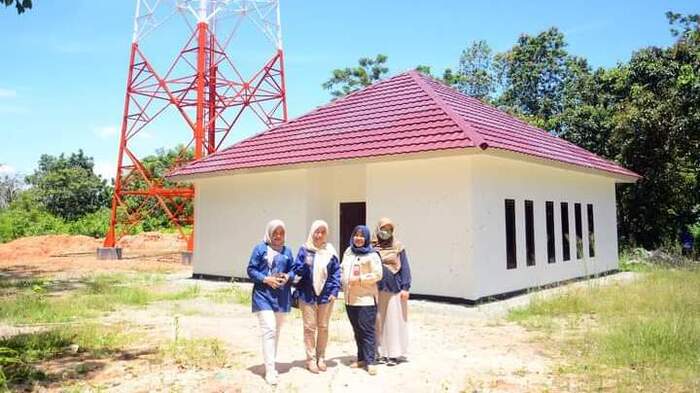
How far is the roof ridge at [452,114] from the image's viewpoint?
30.2ft

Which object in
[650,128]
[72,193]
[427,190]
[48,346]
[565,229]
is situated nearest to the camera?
[48,346]

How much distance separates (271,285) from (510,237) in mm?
7123

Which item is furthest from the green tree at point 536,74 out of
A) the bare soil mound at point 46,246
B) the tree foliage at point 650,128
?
the bare soil mound at point 46,246

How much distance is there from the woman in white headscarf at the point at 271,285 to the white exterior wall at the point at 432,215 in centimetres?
532

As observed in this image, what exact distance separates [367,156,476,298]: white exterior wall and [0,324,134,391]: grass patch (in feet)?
17.7

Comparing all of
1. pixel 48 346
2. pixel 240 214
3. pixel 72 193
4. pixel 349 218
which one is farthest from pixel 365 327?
pixel 72 193

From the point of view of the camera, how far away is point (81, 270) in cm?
1741

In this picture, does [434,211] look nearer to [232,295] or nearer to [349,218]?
[349,218]

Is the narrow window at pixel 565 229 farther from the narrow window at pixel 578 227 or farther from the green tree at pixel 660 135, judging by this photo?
the green tree at pixel 660 135

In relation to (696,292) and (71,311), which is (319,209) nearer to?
(71,311)

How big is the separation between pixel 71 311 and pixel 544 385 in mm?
7857

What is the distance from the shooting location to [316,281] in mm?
5297

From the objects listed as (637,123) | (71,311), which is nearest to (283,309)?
(71,311)

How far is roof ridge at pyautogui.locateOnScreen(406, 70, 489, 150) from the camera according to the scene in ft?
30.2
